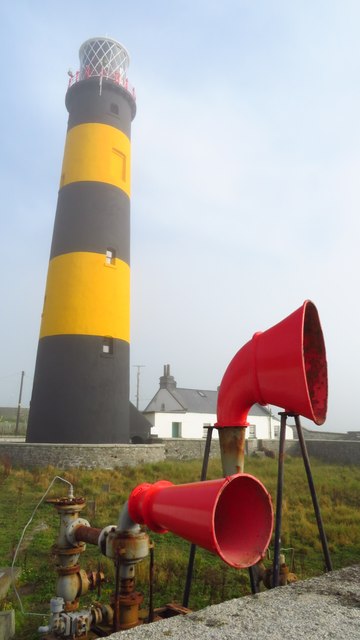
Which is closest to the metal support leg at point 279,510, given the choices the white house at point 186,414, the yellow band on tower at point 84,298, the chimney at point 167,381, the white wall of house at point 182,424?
the yellow band on tower at point 84,298

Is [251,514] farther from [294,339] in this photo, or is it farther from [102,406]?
[102,406]

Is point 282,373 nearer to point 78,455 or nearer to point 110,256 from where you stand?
point 78,455

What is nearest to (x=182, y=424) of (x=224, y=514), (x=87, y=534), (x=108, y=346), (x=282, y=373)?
(x=108, y=346)

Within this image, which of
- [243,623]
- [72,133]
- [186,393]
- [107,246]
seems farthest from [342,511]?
[186,393]

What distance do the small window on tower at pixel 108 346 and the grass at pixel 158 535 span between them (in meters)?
4.35

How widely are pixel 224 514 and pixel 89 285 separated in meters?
14.7

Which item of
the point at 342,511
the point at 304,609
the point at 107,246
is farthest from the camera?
the point at 107,246

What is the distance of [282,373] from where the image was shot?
12.9ft

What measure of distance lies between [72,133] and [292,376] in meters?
18.0

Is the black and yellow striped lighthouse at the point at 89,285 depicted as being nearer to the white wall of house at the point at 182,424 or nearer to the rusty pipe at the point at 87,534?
the rusty pipe at the point at 87,534

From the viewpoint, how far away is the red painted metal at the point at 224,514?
2430mm

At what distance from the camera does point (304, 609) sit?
2955 mm

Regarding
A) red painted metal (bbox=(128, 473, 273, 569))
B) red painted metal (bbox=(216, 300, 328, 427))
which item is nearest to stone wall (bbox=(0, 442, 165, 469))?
red painted metal (bbox=(216, 300, 328, 427))

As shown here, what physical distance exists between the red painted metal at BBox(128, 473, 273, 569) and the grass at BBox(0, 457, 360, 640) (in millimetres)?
3366
